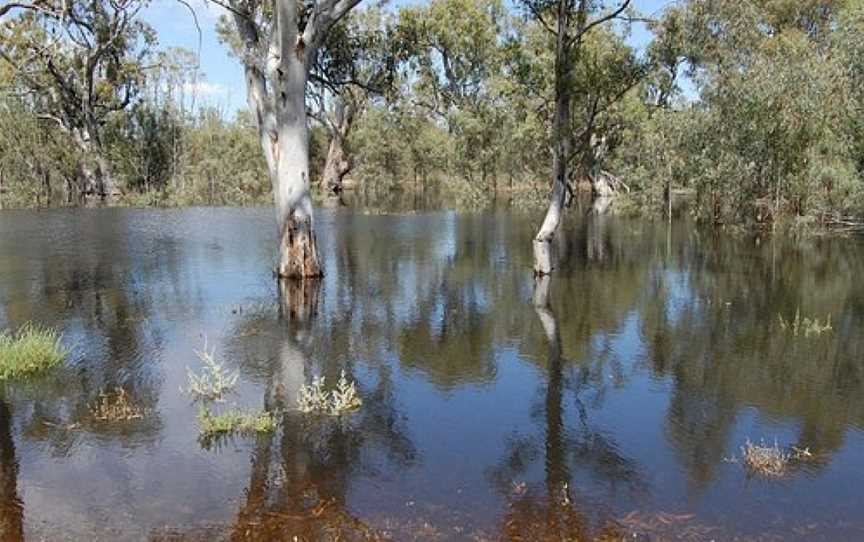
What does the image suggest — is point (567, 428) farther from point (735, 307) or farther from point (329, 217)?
point (329, 217)

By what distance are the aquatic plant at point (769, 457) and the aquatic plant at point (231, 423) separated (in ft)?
17.1

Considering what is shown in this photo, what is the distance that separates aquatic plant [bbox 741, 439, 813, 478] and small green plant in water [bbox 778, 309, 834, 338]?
6.33m

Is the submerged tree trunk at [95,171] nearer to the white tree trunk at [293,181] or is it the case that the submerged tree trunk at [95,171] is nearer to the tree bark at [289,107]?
the tree bark at [289,107]

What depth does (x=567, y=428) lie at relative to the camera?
9297 millimetres

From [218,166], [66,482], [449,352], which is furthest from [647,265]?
[218,166]

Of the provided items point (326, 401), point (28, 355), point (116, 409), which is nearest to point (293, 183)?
point (28, 355)

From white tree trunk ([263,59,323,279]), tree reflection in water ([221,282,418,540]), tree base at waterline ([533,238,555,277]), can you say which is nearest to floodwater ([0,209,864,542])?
tree reflection in water ([221,282,418,540])

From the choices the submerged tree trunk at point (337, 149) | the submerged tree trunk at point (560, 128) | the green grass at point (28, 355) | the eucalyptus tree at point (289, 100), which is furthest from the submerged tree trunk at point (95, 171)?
the green grass at point (28, 355)

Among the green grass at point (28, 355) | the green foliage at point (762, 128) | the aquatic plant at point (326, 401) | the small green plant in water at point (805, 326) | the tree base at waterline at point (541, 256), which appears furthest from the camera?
the green foliage at point (762, 128)

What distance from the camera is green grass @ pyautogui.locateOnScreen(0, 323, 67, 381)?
10672mm

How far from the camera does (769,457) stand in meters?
8.17

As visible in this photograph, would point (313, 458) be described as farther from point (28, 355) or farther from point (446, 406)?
point (28, 355)

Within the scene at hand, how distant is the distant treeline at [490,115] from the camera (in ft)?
76.7

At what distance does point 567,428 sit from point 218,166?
5072 centimetres
